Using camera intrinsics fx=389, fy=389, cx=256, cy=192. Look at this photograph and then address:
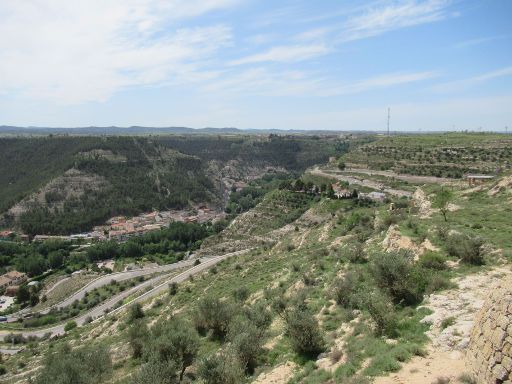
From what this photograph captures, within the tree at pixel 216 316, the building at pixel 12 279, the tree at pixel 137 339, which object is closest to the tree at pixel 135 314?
the tree at pixel 137 339

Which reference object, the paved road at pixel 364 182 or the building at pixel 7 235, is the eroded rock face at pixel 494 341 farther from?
the building at pixel 7 235

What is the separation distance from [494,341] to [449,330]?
333cm

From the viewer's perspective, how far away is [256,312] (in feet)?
63.8

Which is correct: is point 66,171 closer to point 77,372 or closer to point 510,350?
point 77,372

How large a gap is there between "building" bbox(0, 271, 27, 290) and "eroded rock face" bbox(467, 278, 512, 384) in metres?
87.6

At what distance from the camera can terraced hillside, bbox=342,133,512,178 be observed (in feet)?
218

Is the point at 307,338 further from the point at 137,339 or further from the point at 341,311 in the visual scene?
the point at 137,339

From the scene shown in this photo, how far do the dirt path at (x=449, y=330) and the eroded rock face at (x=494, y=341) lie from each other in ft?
2.30

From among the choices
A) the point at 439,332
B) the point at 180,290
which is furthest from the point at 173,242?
the point at 439,332

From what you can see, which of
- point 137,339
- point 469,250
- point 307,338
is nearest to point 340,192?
point 137,339

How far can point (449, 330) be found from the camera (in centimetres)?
1148

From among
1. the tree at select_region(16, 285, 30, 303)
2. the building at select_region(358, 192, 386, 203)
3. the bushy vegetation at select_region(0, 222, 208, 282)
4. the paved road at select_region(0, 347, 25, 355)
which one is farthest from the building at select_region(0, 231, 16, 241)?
the building at select_region(358, 192, 386, 203)

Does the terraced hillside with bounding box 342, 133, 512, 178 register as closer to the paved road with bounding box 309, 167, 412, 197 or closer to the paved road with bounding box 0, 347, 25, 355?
the paved road with bounding box 309, 167, 412, 197

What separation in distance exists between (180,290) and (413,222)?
23.0m
